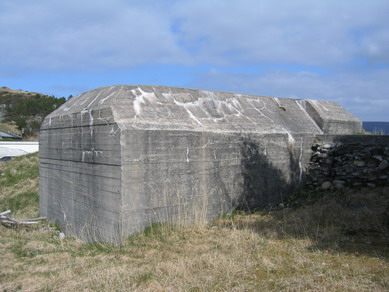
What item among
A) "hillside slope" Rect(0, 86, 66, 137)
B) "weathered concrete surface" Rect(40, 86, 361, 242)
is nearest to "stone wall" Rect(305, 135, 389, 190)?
"weathered concrete surface" Rect(40, 86, 361, 242)

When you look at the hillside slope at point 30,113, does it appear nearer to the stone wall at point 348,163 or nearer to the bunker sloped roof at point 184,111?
the bunker sloped roof at point 184,111

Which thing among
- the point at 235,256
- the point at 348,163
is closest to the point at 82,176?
the point at 235,256

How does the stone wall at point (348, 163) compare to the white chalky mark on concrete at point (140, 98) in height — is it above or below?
below

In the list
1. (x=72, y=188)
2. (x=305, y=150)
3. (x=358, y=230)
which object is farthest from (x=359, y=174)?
(x=72, y=188)

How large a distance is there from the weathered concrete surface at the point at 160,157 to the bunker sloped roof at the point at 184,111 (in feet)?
0.08

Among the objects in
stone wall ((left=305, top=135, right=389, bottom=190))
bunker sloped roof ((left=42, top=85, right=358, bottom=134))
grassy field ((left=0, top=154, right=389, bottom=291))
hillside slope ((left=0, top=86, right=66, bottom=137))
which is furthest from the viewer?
hillside slope ((left=0, top=86, right=66, bottom=137))

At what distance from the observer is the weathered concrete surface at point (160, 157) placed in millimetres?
5887

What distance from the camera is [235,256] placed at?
4578mm

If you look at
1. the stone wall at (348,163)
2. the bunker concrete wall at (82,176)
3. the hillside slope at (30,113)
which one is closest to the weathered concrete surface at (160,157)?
the bunker concrete wall at (82,176)

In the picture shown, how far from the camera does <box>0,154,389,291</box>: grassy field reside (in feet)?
12.6

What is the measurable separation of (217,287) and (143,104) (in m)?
3.61

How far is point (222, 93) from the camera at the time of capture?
8141mm

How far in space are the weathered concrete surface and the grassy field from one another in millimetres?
392

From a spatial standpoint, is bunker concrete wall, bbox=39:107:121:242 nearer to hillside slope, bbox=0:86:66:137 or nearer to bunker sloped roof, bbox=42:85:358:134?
bunker sloped roof, bbox=42:85:358:134
